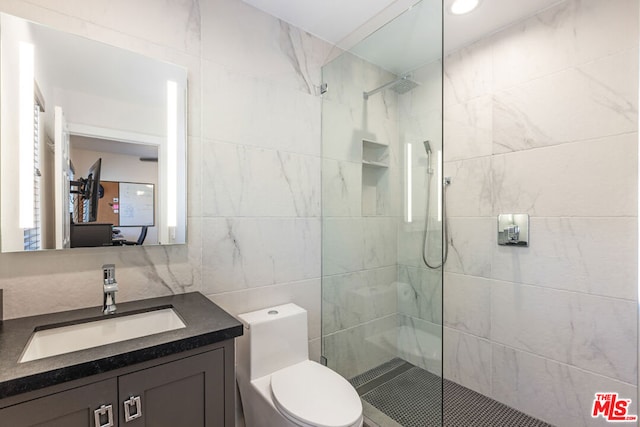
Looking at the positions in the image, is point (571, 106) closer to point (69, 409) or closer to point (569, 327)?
point (569, 327)

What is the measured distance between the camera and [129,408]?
90 centimetres

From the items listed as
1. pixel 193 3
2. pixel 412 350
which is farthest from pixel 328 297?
pixel 193 3

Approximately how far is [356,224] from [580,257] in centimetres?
129

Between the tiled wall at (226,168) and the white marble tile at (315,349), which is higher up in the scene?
the tiled wall at (226,168)

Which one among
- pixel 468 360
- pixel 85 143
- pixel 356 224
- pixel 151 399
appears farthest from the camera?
pixel 468 360

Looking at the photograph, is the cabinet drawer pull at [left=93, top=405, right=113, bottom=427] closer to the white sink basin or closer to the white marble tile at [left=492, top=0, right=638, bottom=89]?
the white sink basin

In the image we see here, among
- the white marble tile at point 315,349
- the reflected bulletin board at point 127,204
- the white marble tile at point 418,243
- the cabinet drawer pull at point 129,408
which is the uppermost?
the reflected bulletin board at point 127,204

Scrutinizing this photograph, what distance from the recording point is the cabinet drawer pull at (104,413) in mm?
844

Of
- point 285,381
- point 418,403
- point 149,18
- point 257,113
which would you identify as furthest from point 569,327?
point 149,18

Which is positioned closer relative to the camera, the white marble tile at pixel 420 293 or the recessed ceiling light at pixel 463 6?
the white marble tile at pixel 420 293

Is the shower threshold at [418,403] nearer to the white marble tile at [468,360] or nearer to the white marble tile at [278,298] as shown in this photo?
the white marble tile at [468,360]

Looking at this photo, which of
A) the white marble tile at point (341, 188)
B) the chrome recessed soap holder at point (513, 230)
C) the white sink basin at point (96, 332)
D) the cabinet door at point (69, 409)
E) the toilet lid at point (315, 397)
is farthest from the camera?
the white marble tile at point (341, 188)

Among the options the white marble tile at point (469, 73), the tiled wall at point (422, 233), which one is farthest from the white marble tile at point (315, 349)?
the white marble tile at point (469, 73)

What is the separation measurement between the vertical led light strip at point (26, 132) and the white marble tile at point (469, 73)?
2460 millimetres
